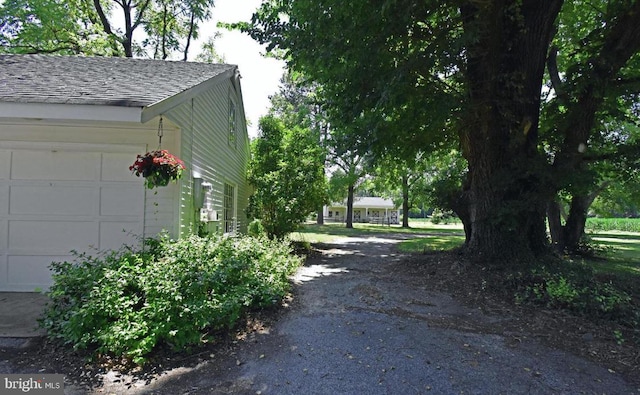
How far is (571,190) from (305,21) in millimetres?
6015

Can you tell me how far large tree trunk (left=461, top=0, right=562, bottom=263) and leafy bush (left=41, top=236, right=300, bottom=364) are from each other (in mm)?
Result: 5059

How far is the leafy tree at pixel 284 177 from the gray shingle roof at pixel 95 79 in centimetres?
398

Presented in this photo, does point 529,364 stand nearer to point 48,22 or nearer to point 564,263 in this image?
point 564,263

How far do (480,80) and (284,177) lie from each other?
21.5 ft

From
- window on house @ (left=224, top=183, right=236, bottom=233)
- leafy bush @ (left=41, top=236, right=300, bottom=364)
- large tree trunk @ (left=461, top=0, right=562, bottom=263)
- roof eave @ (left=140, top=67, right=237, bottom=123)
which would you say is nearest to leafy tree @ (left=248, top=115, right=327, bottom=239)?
window on house @ (left=224, top=183, right=236, bottom=233)

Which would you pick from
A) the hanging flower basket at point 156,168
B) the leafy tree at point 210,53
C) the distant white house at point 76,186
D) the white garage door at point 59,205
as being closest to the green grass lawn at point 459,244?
the distant white house at point 76,186

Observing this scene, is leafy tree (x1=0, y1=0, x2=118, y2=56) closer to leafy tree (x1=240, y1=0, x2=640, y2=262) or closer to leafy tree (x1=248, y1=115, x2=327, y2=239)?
leafy tree (x1=248, y1=115, x2=327, y2=239)

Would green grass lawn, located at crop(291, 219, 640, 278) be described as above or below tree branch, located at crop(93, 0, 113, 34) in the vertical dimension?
below

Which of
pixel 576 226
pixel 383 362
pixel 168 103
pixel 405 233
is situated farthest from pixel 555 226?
pixel 405 233

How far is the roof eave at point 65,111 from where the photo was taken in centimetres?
464

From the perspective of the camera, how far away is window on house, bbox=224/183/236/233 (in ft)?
35.7

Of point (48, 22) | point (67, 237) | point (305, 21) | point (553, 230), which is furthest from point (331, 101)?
point (48, 22)

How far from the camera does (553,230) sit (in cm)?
1193

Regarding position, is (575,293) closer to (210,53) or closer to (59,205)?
(59,205)
